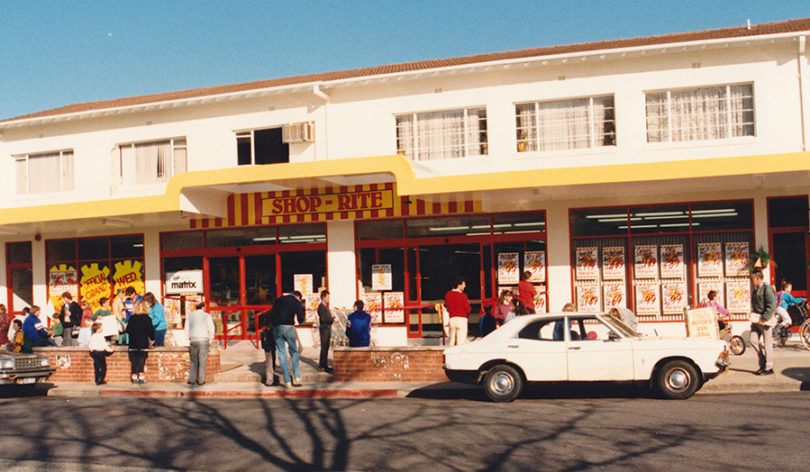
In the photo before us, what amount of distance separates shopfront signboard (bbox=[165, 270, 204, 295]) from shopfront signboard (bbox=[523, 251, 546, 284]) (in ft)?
28.3

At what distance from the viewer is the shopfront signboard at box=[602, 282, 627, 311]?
19062 mm

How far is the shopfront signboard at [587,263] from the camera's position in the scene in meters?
19.1

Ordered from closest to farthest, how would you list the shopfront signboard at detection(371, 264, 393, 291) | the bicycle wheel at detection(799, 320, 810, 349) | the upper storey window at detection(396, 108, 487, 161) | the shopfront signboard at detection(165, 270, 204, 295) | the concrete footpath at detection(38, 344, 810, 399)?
1. the concrete footpath at detection(38, 344, 810, 399)
2. the bicycle wheel at detection(799, 320, 810, 349)
3. the upper storey window at detection(396, 108, 487, 161)
4. the shopfront signboard at detection(371, 264, 393, 291)
5. the shopfront signboard at detection(165, 270, 204, 295)

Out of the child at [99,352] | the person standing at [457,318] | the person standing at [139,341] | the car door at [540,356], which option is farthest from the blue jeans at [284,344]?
the car door at [540,356]

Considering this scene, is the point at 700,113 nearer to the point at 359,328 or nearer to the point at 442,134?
the point at 442,134

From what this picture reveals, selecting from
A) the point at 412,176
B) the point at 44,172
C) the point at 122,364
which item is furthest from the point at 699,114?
the point at 44,172

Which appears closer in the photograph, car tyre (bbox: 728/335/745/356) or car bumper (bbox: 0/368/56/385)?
car bumper (bbox: 0/368/56/385)

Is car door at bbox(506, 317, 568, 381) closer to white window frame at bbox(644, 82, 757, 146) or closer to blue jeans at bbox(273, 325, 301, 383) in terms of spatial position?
blue jeans at bbox(273, 325, 301, 383)

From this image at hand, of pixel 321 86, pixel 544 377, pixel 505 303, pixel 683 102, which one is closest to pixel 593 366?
pixel 544 377

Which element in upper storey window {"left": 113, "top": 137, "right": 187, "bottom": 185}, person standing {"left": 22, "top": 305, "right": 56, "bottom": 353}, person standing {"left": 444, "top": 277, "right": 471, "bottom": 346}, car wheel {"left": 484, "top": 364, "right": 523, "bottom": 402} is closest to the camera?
car wheel {"left": 484, "top": 364, "right": 523, "bottom": 402}

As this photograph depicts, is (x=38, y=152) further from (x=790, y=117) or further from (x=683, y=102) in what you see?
(x=790, y=117)

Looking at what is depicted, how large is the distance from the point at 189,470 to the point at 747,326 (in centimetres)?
1357

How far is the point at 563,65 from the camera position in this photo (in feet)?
63.2

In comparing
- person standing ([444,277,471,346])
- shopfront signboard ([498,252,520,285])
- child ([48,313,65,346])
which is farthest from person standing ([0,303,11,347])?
shopfront signboard ([498,252,520,285])
